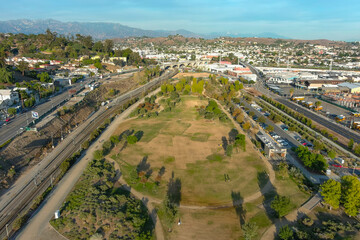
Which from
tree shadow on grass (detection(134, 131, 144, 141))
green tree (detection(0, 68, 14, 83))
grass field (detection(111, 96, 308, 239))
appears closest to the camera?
grass field (detection(111, 96, 308, 239))

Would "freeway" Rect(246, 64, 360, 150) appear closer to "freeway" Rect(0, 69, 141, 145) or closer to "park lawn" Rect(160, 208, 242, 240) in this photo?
"park lawn" Rect(160, 208, 242, 240)

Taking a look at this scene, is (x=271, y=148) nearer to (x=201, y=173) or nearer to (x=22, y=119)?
(x=201, y=173)

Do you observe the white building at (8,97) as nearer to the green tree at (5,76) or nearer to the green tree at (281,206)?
the green tree at (5,76)

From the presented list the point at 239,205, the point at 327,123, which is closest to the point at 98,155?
the point at 239,205

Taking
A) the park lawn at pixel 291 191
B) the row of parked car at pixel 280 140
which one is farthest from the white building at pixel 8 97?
the row of parked car at pixel 280 140

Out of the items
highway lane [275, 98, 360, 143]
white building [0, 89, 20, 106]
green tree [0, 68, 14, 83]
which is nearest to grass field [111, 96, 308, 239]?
highway lane [275, 98, 360, 143]

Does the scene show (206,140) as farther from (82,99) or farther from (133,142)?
(82,99)
